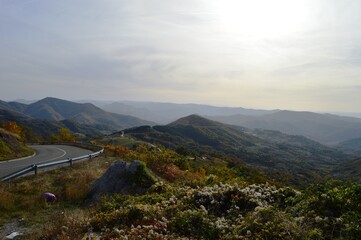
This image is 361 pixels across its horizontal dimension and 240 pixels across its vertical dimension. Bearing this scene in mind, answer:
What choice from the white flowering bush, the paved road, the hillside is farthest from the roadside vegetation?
the hillside

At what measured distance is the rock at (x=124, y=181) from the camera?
15477 mm

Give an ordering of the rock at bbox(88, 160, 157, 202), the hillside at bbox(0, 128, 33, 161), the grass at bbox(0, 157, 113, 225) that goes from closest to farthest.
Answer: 1. the grass at bbox(0, 157, 113, 225)
2. the rock at bbox(88, 160, 157, 202)
3. the hillside at bbox(0, 128, 33, 161)

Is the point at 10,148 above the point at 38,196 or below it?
below

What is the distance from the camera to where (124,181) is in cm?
1614

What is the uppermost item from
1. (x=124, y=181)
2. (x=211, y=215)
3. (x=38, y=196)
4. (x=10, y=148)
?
(x=211, y=215)

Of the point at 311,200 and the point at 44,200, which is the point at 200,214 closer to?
the point at 311,200

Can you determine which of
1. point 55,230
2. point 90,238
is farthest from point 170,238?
point 55,230

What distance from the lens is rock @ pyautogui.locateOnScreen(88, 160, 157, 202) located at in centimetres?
1548

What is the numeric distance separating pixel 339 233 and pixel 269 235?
67.1 inches

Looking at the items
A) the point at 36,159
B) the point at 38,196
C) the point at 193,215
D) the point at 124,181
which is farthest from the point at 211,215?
the point at 36,159

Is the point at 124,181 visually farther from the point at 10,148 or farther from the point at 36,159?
the point at 10,148

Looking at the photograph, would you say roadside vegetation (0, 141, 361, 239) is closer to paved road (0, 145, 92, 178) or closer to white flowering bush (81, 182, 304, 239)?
white flowering bush (81, 182, 304, 239)

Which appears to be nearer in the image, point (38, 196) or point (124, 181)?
point (38, 196)

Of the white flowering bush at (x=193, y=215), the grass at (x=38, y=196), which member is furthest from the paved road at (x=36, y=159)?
the white flowering bush at (x=193, y=215)
